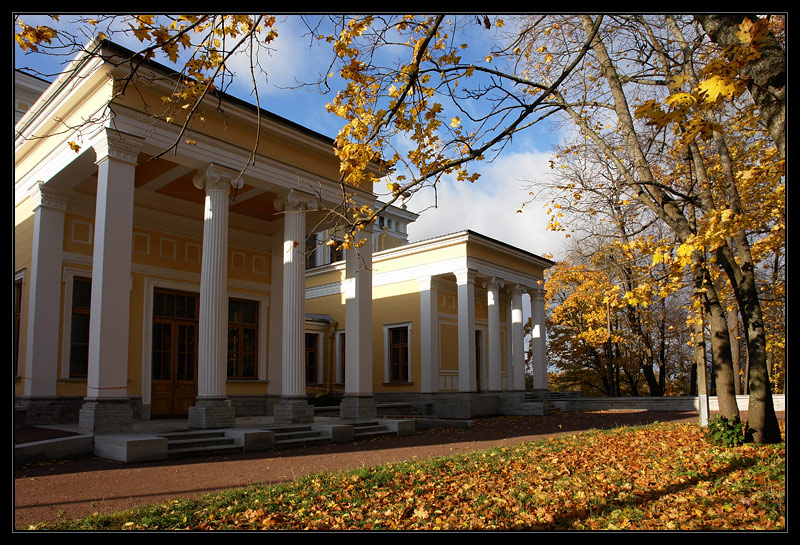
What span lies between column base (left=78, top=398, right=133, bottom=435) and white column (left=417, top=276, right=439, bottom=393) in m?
13.8

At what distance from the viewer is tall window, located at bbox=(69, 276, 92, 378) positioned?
562 inches

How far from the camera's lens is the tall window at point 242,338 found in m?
17.8

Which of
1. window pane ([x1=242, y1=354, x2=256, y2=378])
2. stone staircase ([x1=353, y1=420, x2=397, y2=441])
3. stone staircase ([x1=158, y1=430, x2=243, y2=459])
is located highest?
window pane ([x1=242, y1=354, x2=256, y2=378])

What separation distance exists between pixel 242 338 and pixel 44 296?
19.4 feet

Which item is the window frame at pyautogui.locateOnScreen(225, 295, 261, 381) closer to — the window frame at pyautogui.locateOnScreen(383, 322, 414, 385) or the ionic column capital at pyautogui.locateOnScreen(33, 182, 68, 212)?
the ionic column capital at pyautogui.locateOnScreen(33, 182, 68, 212)

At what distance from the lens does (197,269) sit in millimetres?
17062

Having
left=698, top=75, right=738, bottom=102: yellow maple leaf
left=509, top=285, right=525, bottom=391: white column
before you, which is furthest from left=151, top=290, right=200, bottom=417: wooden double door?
left=509, top=285, right=525, bottom=391: white column

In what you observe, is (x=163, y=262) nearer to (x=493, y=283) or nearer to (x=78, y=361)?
(x=78, y=361)

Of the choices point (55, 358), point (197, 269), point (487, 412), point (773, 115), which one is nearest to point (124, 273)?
point (55, 358)

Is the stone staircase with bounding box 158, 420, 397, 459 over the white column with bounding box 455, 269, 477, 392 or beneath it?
beneath

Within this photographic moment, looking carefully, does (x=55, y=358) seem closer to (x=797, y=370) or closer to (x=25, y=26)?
(x=25, y=26)

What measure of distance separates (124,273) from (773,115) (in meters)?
10.7

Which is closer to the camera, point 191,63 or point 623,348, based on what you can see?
point 191,63

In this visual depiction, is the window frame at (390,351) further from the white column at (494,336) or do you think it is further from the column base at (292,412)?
the column base at (292,412)
